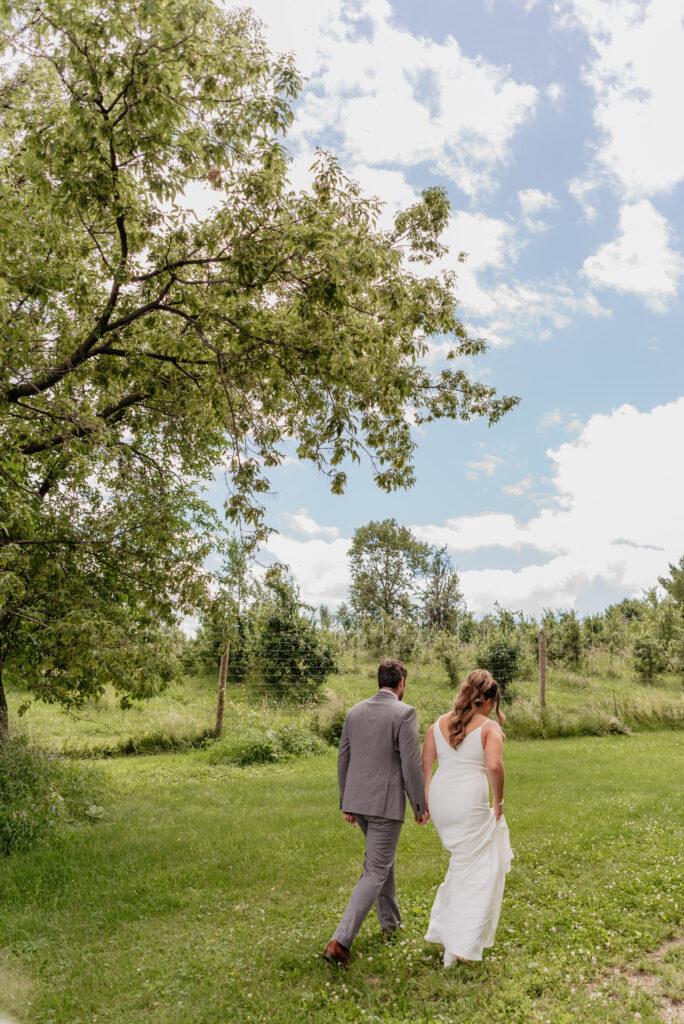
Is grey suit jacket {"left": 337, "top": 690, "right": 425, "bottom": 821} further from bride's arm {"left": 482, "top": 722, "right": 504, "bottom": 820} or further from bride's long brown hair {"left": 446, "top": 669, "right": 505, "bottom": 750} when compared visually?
bride's arm {"left": 482, "top": 722, "right": 504, "bottom": 820}

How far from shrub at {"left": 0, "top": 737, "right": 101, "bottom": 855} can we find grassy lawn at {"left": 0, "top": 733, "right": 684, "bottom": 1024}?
0.41 metres

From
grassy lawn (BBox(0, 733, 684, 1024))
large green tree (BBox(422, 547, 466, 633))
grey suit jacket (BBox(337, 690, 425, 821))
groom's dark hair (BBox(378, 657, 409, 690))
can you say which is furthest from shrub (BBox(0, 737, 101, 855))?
large green tree (BBox(422, 547, 466, 633))

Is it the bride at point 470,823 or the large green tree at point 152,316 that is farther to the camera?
the large green tree at point 152,316

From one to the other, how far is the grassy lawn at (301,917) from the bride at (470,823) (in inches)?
10.4

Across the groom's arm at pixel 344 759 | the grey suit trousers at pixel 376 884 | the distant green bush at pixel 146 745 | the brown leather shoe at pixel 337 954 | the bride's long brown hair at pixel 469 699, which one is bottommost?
the distant green bush at pixel 146 745

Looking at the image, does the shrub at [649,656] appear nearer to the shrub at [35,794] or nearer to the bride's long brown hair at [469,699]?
the shrub at [35,794]

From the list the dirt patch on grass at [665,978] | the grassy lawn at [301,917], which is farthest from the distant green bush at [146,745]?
the dirt patch on grass at [665,978]

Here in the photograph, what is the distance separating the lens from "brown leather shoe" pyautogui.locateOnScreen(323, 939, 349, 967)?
5168 millimetres

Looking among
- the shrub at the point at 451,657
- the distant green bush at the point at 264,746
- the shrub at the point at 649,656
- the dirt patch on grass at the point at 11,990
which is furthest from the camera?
the shrub at the point at 649,656

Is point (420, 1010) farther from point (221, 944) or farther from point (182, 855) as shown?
point (182, 855)

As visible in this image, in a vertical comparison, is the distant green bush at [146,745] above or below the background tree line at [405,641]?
below

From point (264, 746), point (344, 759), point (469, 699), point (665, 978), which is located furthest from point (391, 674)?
point (264, 746)

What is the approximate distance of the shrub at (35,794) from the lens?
29.9 ft

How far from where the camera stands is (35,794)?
33.4 feet
